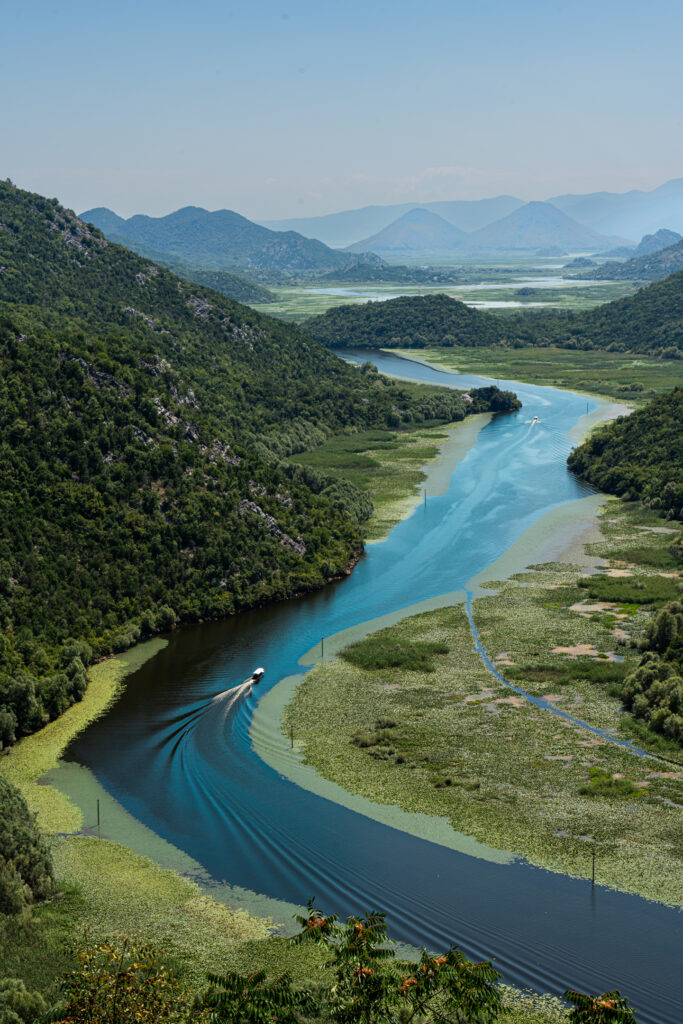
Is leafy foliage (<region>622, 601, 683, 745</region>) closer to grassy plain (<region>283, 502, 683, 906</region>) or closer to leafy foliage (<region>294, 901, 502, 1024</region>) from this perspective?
grassy plain (<region>283, 502, 683, 906</region>)

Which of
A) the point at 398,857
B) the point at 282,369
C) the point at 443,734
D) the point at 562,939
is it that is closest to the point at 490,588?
the point at 443,734

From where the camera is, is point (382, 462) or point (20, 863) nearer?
point (20, 863)

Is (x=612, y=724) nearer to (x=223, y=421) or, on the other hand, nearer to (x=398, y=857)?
(x=398, y=857)

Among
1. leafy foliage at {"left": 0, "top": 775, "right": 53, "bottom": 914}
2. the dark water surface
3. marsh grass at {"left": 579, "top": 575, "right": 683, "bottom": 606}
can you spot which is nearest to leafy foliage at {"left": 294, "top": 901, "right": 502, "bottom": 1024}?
the dark water surface

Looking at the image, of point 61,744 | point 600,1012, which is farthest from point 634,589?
point 600,1012

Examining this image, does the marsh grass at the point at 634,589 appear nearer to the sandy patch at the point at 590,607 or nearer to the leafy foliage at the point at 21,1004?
the sandy patch at the point at 590,607

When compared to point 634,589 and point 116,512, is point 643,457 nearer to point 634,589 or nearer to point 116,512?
point 634,589

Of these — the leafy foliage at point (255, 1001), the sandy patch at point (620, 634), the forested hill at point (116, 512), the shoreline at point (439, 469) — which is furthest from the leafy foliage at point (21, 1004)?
the shoreline at point (439, 469)
